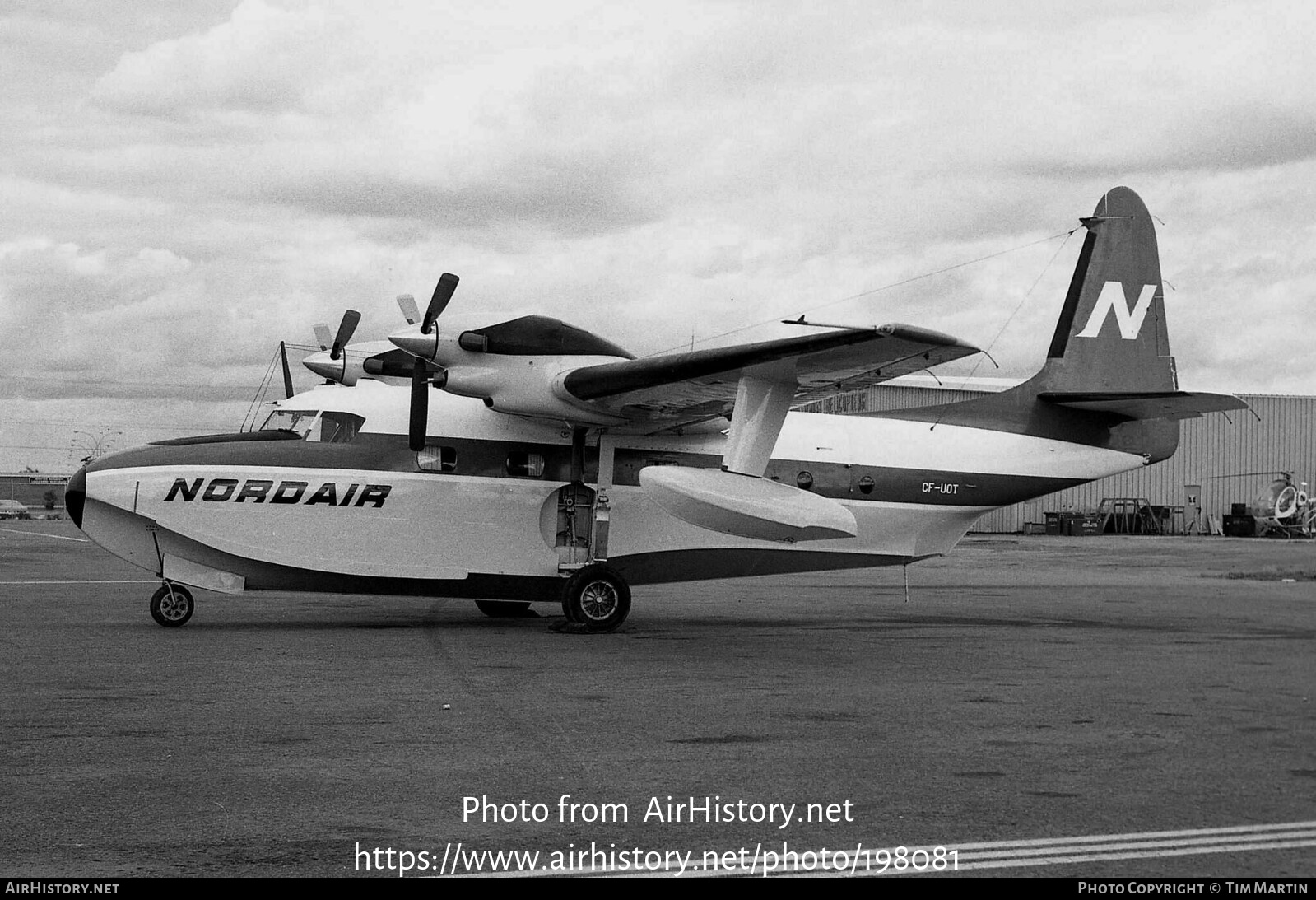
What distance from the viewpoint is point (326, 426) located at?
1639cm

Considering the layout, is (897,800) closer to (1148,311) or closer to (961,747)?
(961,747)

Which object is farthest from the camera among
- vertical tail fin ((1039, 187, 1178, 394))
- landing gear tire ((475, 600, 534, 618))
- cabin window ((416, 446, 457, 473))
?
vertical tail fin ((1039, 187, 1178, 394))

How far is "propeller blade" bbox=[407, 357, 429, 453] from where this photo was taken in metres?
15.5

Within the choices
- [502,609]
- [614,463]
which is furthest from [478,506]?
[502,609]

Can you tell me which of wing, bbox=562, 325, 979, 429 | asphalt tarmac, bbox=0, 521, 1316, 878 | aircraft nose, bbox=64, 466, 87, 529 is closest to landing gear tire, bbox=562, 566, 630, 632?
asphalt tarmac, bbox=0, 521, 1316, 878

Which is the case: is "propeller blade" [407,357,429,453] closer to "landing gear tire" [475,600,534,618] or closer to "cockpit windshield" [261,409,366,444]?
"cockpit windshield" [261,409,366,444]

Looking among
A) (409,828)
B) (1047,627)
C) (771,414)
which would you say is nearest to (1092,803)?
(409,828)

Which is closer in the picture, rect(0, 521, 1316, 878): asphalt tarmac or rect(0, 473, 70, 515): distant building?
rect(0, 521, 1316, 878): asphalt tarmac

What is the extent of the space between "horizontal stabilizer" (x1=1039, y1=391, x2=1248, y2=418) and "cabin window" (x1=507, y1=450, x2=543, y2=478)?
7.45m

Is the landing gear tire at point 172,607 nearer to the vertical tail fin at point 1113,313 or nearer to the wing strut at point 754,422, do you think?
the wing strut at point 754,422

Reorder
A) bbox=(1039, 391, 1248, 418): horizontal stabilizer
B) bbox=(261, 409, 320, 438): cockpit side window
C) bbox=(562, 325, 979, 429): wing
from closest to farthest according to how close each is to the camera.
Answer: bbox=(562, 325, 979, 429): wing → bbox=(261, 409, 320, 438): cockpit side window → bbox=(1039, 391, 1248, 418): horizontal stabilizer

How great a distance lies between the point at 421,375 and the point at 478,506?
6.30ft

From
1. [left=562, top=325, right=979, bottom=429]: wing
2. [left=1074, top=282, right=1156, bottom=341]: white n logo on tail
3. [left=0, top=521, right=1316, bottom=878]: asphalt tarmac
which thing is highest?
[left=1074, top=282, right=1156, bottom=341]: white n logo on tail

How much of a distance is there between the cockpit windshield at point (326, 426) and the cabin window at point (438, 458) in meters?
0.92
